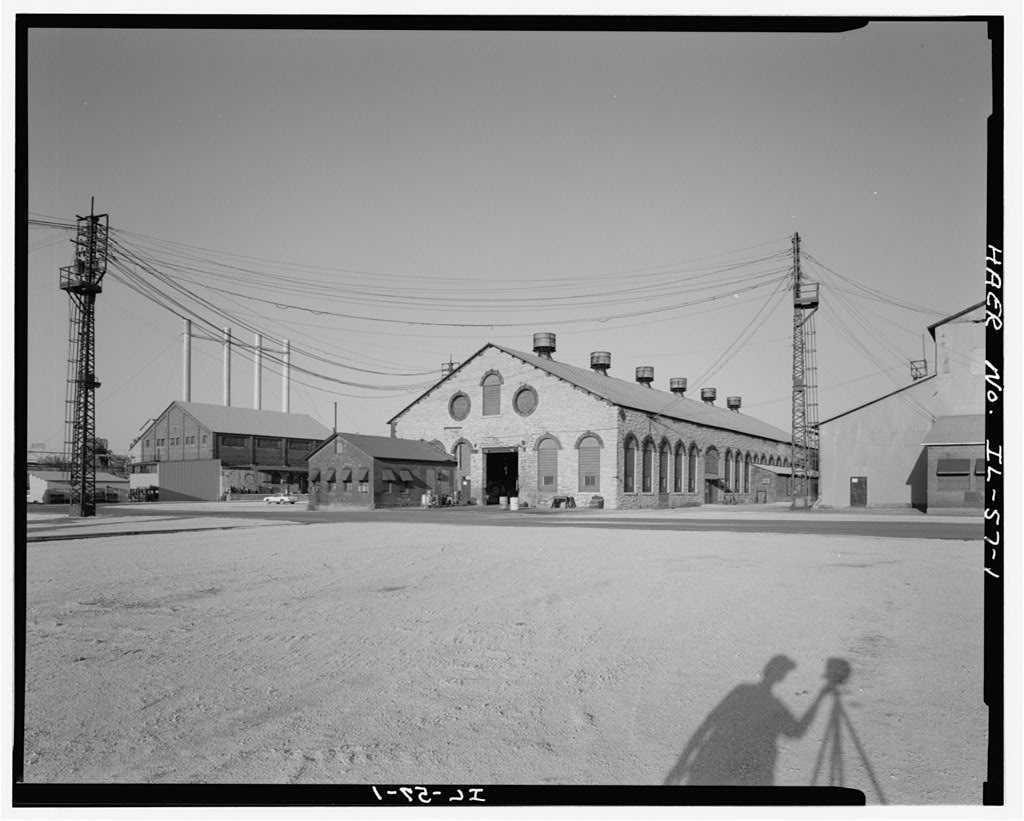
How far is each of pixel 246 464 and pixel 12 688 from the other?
3669 cm

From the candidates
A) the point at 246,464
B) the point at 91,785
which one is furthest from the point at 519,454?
the point at 91,785

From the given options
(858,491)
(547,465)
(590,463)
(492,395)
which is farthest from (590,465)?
(858,491)

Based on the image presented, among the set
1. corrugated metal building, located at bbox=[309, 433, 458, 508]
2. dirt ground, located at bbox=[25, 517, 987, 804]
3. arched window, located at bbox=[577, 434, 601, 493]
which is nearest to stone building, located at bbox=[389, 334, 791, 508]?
arched window, located at bbox=[577, 434, 601, 493]

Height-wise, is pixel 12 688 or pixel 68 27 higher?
pixel 68 27

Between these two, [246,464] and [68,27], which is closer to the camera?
[68,27]

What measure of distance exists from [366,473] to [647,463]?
15.2m

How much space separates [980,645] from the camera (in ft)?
26.0

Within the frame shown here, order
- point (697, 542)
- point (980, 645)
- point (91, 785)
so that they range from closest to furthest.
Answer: point (91, 785), point (980, 645), point (697, 542)

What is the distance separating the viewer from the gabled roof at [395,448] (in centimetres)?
4078

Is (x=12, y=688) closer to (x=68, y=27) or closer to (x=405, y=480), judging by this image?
(x=68, y=27)

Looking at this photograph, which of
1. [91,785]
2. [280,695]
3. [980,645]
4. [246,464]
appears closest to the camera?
[91,785]

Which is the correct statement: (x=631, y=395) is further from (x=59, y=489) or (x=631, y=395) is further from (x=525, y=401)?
(x=59, y=489)

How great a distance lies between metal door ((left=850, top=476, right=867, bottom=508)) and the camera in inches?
1484

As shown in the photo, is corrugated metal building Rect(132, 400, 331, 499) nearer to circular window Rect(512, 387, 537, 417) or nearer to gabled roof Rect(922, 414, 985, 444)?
circular window Rect(512, 387, 537, 417)
